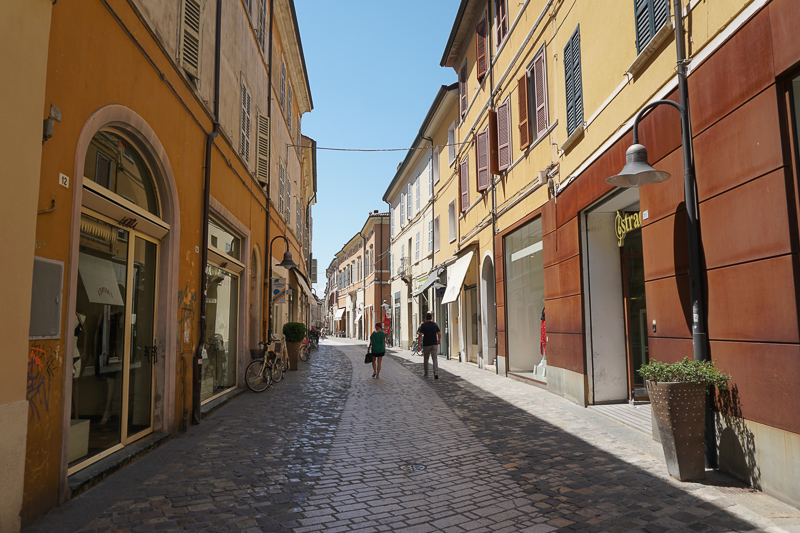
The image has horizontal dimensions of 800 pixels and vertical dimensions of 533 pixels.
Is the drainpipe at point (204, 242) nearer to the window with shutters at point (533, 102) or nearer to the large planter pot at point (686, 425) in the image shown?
the large planter pot at point (686, 425)

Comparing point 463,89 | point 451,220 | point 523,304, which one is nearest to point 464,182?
point 451,220

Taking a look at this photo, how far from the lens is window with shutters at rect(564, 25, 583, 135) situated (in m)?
9.27

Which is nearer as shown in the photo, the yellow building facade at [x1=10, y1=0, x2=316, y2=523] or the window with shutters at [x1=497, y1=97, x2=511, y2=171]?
the yellow building facade at [x1=10, y1=0, x2=316, y2=523]

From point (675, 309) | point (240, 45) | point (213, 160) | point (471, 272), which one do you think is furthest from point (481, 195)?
point (675, 309)

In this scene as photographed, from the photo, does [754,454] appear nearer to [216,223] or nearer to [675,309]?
[675,309]

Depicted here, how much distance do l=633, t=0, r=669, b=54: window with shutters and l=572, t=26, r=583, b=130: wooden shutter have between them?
6.72 feet

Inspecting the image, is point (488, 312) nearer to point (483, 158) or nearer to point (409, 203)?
point (483, 158)

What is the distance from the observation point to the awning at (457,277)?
686 inches

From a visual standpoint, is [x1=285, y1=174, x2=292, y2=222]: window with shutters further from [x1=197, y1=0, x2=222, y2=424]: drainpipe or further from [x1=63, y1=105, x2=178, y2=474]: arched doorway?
[x1=63, y1=105, x2=178, y2=474]: arched doorway

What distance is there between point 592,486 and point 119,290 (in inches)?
199

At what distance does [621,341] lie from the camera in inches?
356

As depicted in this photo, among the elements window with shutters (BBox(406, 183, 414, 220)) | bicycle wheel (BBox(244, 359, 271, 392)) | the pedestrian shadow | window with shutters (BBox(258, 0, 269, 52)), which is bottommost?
the pedestrian shadow

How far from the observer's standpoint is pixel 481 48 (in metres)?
15.8

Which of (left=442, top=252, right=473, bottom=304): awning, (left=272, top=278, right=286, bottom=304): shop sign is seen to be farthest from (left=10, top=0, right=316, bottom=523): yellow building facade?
(left=442, top=252, right=473, bottom=304): awning
